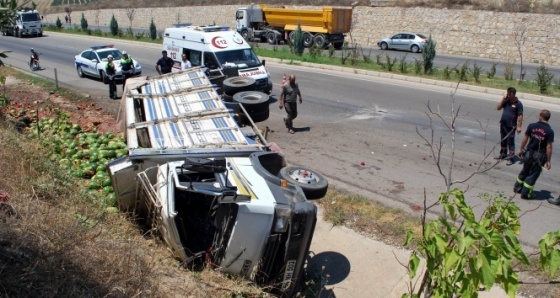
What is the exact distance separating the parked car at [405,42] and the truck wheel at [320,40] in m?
5.10

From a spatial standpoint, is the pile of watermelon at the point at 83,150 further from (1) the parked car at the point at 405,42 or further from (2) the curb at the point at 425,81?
(1) the parked car at the point at 405,42

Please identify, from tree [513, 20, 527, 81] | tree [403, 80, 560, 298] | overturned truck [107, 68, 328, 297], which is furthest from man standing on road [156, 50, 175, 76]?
tree [513, 20, 527, 81]

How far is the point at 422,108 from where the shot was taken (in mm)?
17250

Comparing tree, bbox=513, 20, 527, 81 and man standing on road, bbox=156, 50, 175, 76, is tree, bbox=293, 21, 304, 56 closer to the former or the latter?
man standing on road, bbox=156, 50, 175, 76

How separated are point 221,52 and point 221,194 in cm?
1316

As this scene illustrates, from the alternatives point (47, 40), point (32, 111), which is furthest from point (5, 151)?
point (47, 40)

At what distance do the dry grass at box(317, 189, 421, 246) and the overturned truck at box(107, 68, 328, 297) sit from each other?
163 cm

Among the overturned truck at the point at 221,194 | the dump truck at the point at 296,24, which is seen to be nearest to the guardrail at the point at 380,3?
the dump truck at the point at 296,24

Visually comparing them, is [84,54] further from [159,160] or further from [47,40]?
[47,40]

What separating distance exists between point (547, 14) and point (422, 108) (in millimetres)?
20016

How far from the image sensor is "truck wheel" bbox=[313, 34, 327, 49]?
35.6 meters

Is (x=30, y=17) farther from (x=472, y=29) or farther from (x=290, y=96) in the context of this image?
(x=290, y=96)

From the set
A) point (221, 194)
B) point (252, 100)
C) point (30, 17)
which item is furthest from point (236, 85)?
point (30, 17)

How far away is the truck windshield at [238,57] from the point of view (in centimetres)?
1831
